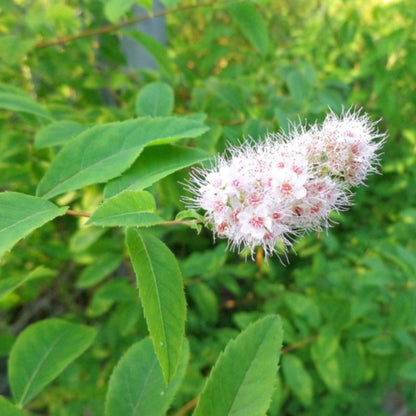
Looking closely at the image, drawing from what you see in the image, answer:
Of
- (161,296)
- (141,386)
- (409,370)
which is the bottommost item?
(409,370)

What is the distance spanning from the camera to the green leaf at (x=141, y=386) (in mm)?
657

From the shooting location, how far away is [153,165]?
662 mm

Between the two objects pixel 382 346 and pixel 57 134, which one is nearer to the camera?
pixel 57 134

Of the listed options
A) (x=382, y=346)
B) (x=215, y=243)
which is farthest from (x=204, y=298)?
(x=382, y=346)

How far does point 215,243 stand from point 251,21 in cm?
74

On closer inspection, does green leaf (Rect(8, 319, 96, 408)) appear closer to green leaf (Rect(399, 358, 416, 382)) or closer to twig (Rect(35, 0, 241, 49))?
twig (Rect(35, 0, 241, 49))

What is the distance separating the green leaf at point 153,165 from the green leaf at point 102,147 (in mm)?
24

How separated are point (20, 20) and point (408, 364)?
163cm

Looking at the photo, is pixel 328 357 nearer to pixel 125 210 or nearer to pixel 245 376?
pixel 245 376

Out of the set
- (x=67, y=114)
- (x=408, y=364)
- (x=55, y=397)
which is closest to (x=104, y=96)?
(x=67, y=114)

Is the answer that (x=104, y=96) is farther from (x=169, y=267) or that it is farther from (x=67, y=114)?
(x=169, y=267)

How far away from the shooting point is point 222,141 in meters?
1.01

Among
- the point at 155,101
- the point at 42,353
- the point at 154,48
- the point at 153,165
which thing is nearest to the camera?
the point at 153,165

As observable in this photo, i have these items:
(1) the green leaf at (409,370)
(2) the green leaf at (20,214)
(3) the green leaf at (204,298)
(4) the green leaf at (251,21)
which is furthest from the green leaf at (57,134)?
(1) the green leaf at (409,370)
